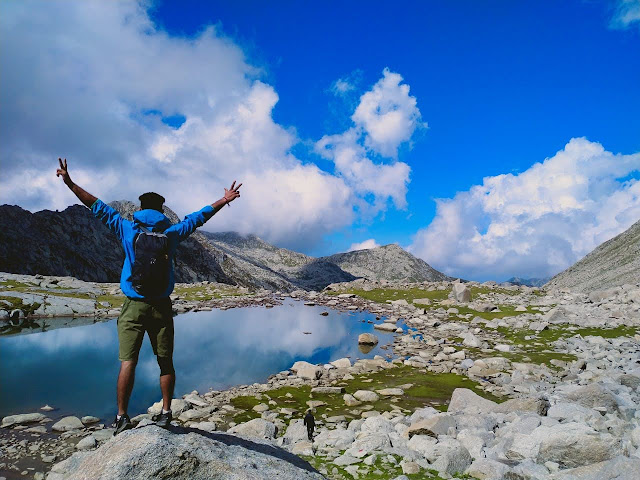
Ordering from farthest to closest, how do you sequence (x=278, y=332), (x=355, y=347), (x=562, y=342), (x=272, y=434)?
(x=278, y=332)
(x=355, y=347)
(x=562, y=342)
(x=272, y=434)

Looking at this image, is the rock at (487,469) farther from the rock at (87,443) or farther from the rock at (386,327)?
the rock at (386,327)

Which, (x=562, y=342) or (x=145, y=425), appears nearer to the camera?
(x=145, y=425)

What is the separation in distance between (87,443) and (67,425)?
3212 millimetres

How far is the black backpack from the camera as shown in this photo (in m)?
7.50

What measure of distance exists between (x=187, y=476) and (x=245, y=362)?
28.6 meters

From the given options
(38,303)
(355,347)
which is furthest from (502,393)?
(38,303)

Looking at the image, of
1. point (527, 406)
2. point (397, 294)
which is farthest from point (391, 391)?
point (397, 294)

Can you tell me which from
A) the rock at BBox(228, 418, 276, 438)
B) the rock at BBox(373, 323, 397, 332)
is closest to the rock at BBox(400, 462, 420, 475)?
the rock at BBox(228, 418, 276, 438)

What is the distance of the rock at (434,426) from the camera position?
13695mm

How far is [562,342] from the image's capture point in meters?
33.3

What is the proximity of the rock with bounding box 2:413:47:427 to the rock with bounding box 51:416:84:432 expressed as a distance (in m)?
1.35

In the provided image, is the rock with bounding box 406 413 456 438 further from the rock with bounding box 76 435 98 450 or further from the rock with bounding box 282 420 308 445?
the rock with bounding box 76 435 98 450

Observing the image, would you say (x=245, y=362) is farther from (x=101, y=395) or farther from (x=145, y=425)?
(x=145, y=425)

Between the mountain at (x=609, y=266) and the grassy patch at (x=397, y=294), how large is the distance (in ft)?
99.9
